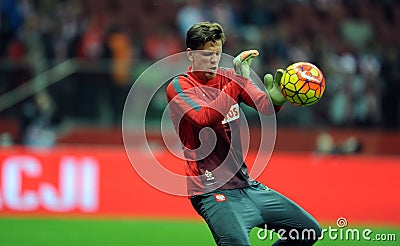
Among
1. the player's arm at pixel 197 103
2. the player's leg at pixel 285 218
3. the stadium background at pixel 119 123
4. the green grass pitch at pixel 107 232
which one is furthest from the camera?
the stadium background at pixel 119 123

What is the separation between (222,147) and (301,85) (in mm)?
813

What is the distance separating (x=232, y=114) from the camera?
6219 mm

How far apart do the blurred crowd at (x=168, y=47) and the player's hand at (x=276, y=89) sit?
23.8 ft

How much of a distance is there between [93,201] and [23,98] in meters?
2.29

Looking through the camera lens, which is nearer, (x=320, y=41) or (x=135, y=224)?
(x=135, y=224)

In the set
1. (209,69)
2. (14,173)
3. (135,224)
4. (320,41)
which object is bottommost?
(135,224)

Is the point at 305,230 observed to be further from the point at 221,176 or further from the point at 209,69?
the point at 209,69

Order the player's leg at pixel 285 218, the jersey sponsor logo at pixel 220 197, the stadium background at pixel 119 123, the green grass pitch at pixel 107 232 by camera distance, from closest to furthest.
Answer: the jersey sponsor logo at pixel 220 197
the player's leg at pixel 285 218
the green grass pitch at pixel 107 232
the stadium background at pixel 119 123

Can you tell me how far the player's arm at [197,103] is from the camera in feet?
19.5

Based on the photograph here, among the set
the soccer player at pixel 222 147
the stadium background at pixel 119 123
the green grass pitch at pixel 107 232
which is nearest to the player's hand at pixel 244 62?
the soccer player at pixel 222 147

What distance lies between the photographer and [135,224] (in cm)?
1205

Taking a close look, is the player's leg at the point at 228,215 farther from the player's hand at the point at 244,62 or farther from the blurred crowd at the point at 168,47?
the blurred crowd at the point at 168,47

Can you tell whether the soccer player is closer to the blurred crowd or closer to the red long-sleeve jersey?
the red long-sleeve jersey

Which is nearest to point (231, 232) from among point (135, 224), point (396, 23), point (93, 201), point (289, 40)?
point (135, 224)
